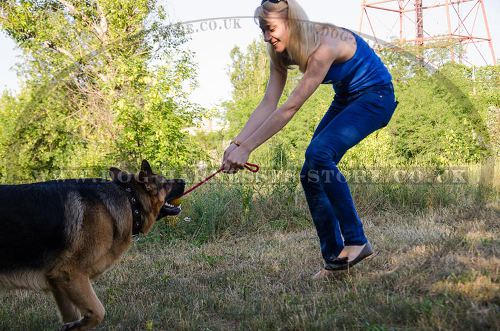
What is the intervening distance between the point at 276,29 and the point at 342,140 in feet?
3.39

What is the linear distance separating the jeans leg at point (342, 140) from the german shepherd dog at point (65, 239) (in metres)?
1.71

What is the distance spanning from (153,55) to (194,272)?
6474 millimetres

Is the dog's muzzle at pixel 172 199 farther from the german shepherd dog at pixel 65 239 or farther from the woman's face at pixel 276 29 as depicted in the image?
the woman's face at pixel 276 29

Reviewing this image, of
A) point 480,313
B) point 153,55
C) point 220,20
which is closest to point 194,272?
point 480,313

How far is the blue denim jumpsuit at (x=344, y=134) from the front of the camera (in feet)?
12.9

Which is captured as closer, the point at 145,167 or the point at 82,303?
the point at 82,303

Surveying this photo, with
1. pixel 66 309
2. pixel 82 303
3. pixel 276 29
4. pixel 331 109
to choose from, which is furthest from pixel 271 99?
pixel 66 309

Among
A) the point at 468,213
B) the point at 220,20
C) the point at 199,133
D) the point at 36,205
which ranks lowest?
the point at 468,213

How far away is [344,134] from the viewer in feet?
12.9

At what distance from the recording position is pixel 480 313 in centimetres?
290

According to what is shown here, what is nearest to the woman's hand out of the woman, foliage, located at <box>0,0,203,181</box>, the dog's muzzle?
the woman

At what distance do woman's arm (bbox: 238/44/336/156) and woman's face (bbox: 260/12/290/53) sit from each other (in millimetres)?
275

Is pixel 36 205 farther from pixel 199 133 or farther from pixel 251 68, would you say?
pixel 251 68

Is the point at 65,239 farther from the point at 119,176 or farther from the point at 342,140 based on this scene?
the point at 342,140
